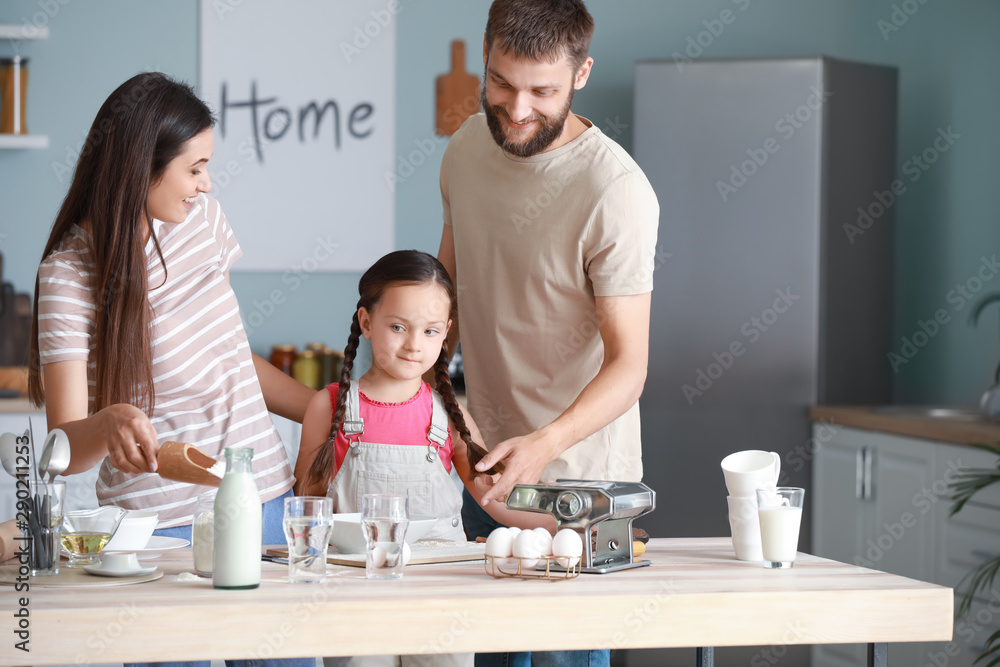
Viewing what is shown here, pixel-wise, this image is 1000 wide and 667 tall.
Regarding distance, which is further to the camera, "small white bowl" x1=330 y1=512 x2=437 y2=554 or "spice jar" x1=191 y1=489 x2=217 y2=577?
"small white bowl" x1=330 y1=512 x2=437 y2=554

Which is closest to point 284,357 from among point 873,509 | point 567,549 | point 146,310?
point 873,509

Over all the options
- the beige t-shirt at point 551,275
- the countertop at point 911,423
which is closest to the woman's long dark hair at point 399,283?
the beige t-shirt at point 551,275

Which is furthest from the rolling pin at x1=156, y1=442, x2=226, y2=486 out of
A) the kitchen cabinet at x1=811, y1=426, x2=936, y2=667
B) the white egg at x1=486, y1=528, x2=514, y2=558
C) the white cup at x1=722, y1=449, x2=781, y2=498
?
the kitchen cabinet at x1=811, y1=426, x2=936, y2=667

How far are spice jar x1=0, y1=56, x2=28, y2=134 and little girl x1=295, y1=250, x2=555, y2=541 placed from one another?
2.22 m

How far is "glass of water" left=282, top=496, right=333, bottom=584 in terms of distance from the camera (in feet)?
4.07

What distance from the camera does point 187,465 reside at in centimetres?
122

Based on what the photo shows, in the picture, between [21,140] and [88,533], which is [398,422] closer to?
[88,533]

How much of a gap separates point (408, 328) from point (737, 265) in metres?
1.78

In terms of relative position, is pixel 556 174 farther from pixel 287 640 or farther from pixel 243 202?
pixel 243 202

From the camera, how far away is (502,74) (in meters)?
1.72

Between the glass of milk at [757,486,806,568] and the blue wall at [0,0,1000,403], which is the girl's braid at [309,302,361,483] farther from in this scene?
the blue wall at [0,0,1000,403]

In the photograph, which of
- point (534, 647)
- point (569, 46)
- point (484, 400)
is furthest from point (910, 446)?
point (534, 647)

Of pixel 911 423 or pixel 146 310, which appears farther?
pixel 911 423

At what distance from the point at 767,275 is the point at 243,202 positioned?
71.4 inches
